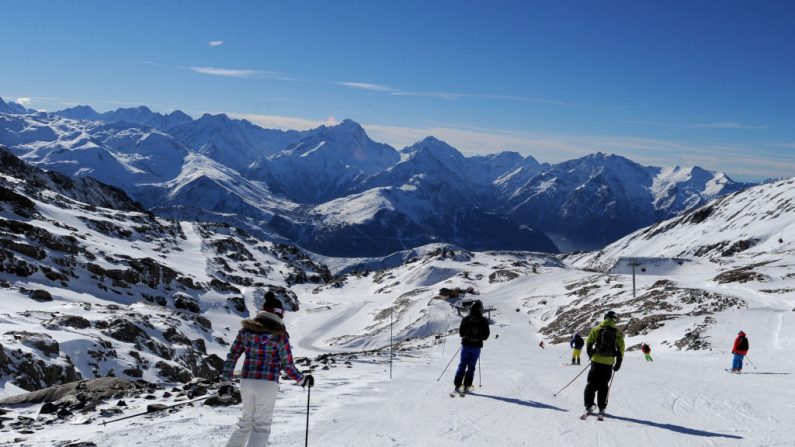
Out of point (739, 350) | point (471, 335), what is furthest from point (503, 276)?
point (471, 335)

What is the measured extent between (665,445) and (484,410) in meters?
4.44

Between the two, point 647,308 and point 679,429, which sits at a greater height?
point 679,429

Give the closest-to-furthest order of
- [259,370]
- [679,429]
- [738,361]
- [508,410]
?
[259,370] → [679,429] → [508,410] → [738,361]

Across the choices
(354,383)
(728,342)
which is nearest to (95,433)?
(354,383)

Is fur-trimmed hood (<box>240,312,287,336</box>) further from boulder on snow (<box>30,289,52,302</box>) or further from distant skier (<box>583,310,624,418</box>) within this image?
boulder on snow (<box>30,289,52,302</box>)

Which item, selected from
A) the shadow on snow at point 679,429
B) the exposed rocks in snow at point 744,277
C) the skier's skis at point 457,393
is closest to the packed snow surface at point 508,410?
the shadow on snow at point 679,429

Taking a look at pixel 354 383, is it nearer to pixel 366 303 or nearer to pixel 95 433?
pixel 95 433

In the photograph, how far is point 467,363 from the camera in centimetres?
1681

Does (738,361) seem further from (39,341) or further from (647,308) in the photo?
(39,341)

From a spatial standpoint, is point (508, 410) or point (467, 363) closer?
point (508, 410)

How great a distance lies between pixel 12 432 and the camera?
471 inches

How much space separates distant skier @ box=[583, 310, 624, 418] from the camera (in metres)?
14.0

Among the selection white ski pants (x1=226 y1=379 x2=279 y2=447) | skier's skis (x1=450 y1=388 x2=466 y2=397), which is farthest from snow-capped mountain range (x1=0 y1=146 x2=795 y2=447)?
white ski pants (x1=226 y1=379 x2=279 y2=447)

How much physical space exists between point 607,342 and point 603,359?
0.43 meters
